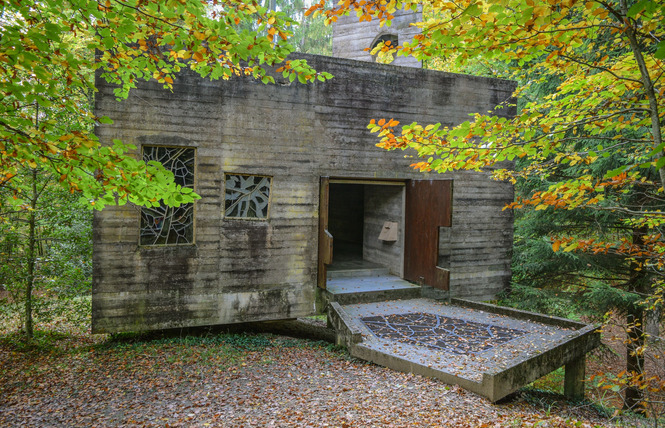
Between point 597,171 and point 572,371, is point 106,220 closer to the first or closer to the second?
point 572,371

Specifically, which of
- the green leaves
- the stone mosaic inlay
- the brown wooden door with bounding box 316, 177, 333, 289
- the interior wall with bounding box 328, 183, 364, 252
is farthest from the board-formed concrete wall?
the interior wall with bounding box 328, 183, 364, 252

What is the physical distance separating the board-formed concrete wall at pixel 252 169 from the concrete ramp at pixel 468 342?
128 cm

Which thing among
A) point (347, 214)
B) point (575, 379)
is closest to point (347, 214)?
point (347, 214)

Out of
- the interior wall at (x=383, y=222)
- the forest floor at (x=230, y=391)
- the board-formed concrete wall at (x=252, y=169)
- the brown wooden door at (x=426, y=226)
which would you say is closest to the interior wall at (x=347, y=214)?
the interior wall at (x=383, y=222)

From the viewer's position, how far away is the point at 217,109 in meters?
7.05

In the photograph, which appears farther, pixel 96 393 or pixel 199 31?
pixel 96 393

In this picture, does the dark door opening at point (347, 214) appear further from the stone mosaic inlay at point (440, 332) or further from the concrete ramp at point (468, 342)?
the stone mosaic inlay at point (440, 332)

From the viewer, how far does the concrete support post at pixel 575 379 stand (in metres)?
6.66

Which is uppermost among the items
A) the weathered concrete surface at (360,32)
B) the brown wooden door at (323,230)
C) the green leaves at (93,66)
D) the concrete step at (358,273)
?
the weathered concrete surface at (360,32)

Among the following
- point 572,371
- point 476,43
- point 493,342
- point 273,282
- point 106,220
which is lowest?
point 572,371

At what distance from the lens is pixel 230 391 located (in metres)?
5.24

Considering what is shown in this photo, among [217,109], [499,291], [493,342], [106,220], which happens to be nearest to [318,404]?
[493,342]

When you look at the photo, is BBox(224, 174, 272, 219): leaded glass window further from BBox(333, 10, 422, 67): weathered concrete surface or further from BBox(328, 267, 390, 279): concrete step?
BBox(333, 10, 422, 67): weathered concrete surface

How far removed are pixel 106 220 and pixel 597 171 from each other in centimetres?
973
